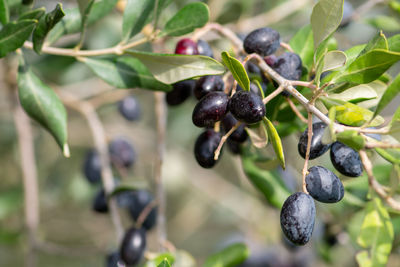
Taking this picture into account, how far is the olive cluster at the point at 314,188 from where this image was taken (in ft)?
3.08

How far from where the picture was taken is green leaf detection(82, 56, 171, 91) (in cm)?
124

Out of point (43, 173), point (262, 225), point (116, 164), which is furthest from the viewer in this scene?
point (43, 173)

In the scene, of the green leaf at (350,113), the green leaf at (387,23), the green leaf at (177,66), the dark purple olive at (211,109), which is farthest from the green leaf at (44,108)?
the green leaf at (387,23)

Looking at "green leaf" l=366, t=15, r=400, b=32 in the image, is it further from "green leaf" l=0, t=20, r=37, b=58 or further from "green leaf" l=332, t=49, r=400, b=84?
"green leaf" l=0, t=20, r=37, b=58

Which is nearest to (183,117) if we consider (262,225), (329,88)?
(262,225)

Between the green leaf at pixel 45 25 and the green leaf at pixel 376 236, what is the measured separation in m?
0.87

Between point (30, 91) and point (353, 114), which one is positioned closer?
point (353, 114)

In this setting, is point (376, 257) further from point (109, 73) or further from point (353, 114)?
point (109, 73)

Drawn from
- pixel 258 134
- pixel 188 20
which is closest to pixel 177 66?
pixel 188 20

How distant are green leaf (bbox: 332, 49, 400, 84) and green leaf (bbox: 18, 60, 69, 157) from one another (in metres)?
0.68

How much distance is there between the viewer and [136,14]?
4.06ft

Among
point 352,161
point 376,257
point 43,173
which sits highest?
point 352,161

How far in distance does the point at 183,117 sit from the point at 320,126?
2.24 m

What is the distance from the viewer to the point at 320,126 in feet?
3.35
